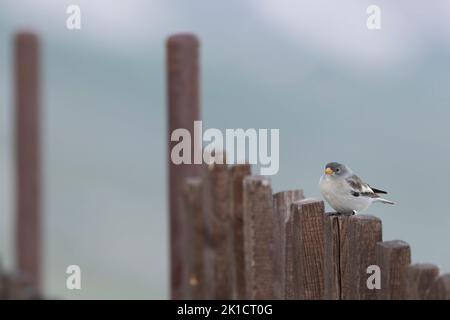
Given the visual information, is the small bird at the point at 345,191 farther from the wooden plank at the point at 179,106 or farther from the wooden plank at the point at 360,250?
the wooden plank at the point at 179,106

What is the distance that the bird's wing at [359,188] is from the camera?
6.57 metres

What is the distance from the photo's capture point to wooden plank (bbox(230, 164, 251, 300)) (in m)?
5.55

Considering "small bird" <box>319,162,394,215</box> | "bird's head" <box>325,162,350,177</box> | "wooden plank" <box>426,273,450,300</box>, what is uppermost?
"bird's head" <box>325,162,350,177</box>

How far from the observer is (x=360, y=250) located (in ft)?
17.1

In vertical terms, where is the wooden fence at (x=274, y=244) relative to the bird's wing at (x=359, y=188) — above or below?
→ below

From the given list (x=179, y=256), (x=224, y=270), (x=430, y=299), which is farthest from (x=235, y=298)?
(x=179, y=256)

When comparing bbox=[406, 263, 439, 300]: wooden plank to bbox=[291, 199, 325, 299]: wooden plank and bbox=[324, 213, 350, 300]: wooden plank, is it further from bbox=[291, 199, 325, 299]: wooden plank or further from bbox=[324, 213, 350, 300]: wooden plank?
bbox=[291, 199, 325, 299]: wooden plank

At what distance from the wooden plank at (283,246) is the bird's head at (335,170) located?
1.00 m

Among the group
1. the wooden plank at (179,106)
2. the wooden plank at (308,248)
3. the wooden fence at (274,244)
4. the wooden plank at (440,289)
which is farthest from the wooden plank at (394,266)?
the wooden plank at (179,106)

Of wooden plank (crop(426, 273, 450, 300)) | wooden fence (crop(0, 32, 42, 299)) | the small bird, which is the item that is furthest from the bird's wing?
wooden fence (crop(0, 32, 42, 299))

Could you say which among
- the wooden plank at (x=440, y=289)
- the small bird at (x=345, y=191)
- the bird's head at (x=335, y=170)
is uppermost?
the bird's head at (x=335, y=170)

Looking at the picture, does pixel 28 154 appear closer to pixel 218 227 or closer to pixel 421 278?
pixel 218 227

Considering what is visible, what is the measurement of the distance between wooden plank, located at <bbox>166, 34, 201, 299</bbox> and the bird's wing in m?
1.31

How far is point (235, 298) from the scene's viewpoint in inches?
219
